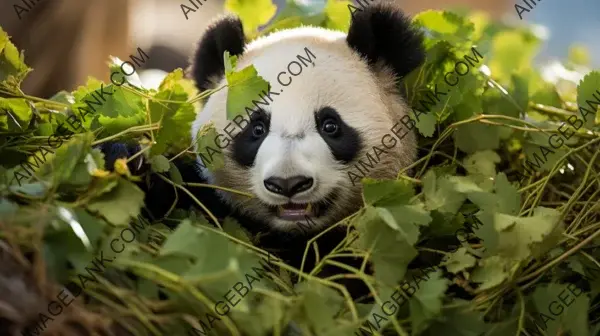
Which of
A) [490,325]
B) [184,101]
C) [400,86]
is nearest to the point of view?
[490,325]

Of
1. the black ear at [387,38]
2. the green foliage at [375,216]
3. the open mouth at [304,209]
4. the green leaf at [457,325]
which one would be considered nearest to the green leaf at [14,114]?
the green foliage at [375,216]

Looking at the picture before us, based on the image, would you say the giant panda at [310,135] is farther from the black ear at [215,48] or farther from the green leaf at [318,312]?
the green leaf at [318,312]

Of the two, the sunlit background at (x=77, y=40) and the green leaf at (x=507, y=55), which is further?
the sunlit background at (x=77, y=40)

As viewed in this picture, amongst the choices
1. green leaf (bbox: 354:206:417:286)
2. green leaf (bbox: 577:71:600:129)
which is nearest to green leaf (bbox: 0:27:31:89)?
green leaf (bbox: 354:206:417:286)

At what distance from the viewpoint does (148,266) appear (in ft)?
1.85

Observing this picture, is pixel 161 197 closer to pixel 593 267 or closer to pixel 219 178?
pixel 219 178

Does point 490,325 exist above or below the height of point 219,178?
above

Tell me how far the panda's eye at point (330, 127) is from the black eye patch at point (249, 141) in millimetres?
70

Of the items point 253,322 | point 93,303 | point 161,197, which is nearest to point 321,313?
point 253,322

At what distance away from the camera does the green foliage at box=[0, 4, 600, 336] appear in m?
0.57

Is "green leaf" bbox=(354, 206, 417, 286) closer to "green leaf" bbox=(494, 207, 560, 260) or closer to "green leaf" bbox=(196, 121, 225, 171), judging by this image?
"green leaf" bbox=(494, 207, 560, 260)

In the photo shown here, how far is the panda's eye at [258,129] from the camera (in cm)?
86

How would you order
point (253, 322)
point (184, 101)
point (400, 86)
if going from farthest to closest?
point (400, 86) < point (184, 101) < point (253, 322)

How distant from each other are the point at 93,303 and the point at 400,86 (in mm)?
519
